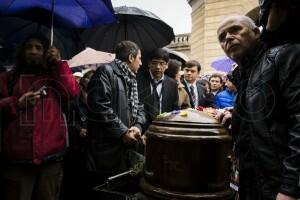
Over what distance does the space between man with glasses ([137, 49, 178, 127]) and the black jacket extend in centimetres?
98

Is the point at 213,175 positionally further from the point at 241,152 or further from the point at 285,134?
the point at 285,134

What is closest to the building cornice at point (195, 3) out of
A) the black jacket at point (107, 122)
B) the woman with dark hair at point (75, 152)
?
the woman with dark hair at point (75, 152)

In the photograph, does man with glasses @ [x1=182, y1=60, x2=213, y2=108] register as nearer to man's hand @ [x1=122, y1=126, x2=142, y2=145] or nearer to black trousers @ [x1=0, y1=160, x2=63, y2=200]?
man's hand @ [x1=122, y1=126, x2=142, y2=145]

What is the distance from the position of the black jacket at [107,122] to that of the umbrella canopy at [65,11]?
2.09ft

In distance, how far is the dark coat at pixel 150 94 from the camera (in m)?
5.04

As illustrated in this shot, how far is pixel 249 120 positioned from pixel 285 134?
0.85 ft

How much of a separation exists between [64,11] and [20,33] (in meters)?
1.07

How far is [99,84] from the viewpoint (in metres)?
3.98

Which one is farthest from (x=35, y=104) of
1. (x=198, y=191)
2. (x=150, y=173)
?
(x=198, y=191)

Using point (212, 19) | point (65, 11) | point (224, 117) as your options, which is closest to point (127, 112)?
point (65, 11)

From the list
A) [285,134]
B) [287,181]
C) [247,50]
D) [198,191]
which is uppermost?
[247,50]

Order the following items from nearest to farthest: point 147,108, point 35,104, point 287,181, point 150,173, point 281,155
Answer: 1. point 287,181
2. point 281,155
3. point 150,173
4. point 35,104
5. point 147,108

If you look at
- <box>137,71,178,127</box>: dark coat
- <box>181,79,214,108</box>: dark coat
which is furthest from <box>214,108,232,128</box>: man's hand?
<box>181,79,214,108</box>: dark coat

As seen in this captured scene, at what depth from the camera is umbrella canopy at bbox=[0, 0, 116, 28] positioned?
13.2 ft
